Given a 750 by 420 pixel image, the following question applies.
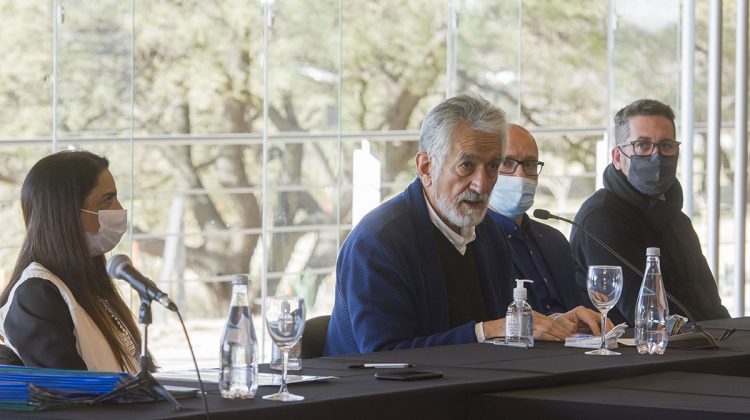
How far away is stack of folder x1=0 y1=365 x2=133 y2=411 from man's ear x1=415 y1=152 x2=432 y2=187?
1572mm

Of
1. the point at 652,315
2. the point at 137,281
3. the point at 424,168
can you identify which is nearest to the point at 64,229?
the point at 137,281

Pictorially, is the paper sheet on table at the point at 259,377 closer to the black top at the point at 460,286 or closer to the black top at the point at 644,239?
the black top at the point at 460,286

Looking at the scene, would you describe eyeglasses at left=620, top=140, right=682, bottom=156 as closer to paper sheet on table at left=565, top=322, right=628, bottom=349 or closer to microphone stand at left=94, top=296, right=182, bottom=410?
paper sheet on table at left=565, top=322, right=628, bottom=349

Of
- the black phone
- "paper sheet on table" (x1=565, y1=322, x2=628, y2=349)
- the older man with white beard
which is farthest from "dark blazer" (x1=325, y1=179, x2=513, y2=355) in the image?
the black phone

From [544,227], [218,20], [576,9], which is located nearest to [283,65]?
[218,20]

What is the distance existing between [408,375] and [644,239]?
2.33m

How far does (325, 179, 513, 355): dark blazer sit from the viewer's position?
3246mm

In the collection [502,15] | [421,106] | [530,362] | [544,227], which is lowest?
[530,362]

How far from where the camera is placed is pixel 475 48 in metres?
7.72

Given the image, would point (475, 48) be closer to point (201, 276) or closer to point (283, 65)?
point (283, 65)

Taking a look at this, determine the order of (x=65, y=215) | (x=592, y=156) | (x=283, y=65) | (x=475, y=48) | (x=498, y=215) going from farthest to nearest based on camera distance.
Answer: (x=592, y=156)
(x=475, y=48)
(x=283, y=65)
(x=498, y=215)
(x=65, y=215)

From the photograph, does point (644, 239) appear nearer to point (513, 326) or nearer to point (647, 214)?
point (647, 214)

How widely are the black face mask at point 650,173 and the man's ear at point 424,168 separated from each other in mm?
1395

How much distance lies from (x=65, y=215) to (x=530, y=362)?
112 centimetres
